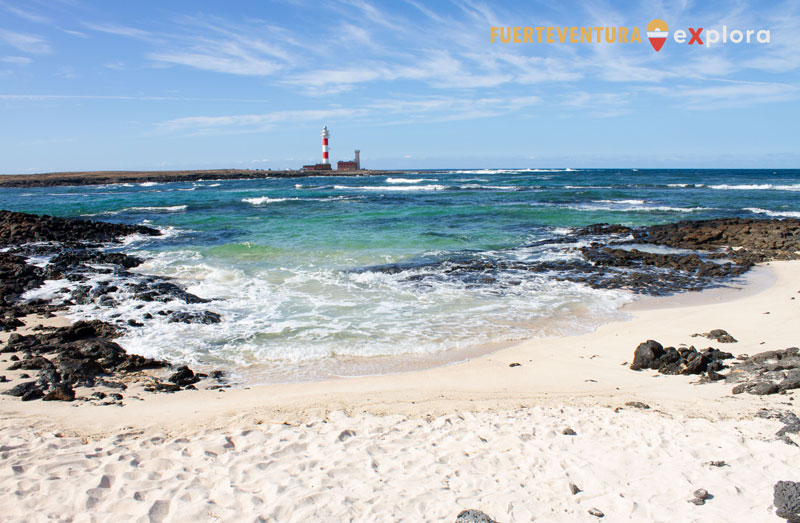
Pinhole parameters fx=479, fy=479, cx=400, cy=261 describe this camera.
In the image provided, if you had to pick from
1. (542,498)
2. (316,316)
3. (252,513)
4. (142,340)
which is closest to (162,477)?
(252,513)

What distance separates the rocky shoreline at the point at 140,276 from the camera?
5.67 meters

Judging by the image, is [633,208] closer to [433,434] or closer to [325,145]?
[433,434]

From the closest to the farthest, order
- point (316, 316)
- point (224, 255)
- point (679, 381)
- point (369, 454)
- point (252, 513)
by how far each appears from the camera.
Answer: point (252, 513)
point (369, 454)
point (679, 381)
point (316, 316)
point (224, 255)

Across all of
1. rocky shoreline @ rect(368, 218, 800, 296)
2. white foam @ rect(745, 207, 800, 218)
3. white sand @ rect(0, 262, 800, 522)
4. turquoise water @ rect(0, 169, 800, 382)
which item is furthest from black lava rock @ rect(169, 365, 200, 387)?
white foam @ rect(745, 207, 800, 218)

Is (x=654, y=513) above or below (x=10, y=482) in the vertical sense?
below

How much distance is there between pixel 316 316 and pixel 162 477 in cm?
484

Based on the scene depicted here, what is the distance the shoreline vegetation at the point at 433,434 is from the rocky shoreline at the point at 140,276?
0.06 m

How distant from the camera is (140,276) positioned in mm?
11523

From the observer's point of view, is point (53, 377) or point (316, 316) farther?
point (316, 316)

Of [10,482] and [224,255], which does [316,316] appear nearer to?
[10,482]

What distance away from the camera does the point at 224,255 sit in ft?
46.9

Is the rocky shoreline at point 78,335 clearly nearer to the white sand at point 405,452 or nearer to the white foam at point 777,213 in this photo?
the white sand at point 405,452

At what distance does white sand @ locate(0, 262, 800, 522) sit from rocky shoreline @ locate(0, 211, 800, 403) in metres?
0.65

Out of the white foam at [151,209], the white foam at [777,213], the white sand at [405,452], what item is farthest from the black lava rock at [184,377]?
the white foam at [777,213]
